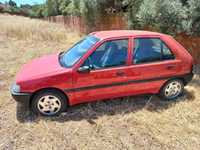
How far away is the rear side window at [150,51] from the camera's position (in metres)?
5.18

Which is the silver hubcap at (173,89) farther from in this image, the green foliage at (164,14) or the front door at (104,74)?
the green foliage at (164,14)

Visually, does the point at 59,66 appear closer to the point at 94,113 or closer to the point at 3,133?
the point at 94,113

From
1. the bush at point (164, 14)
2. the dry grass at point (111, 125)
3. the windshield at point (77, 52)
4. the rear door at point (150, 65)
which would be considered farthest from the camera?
the bush at point (164, 14)

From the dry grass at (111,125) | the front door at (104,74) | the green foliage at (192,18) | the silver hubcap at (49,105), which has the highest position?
the green foliage at (192,18)

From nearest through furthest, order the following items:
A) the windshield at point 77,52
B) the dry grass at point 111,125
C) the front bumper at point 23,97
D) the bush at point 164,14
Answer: the dry grass at point 111,125 < the front bumper at point 23,97 < the windshield at point 77,52 < the bush at point 164,14

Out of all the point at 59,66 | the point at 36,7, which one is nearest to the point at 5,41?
the point at 59,66

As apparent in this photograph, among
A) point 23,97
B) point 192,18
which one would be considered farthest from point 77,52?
point 192,18

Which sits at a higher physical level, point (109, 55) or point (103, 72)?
point (109, 55)

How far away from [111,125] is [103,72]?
935mm

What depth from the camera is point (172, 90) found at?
5711mm

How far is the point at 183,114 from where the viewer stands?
5.20 metres

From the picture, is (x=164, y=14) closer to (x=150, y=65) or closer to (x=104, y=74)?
(x=150, y=65)

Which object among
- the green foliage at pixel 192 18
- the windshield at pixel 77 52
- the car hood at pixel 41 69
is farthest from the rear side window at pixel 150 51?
the green foliage at pixel 192 18

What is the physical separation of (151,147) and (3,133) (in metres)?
2.39
